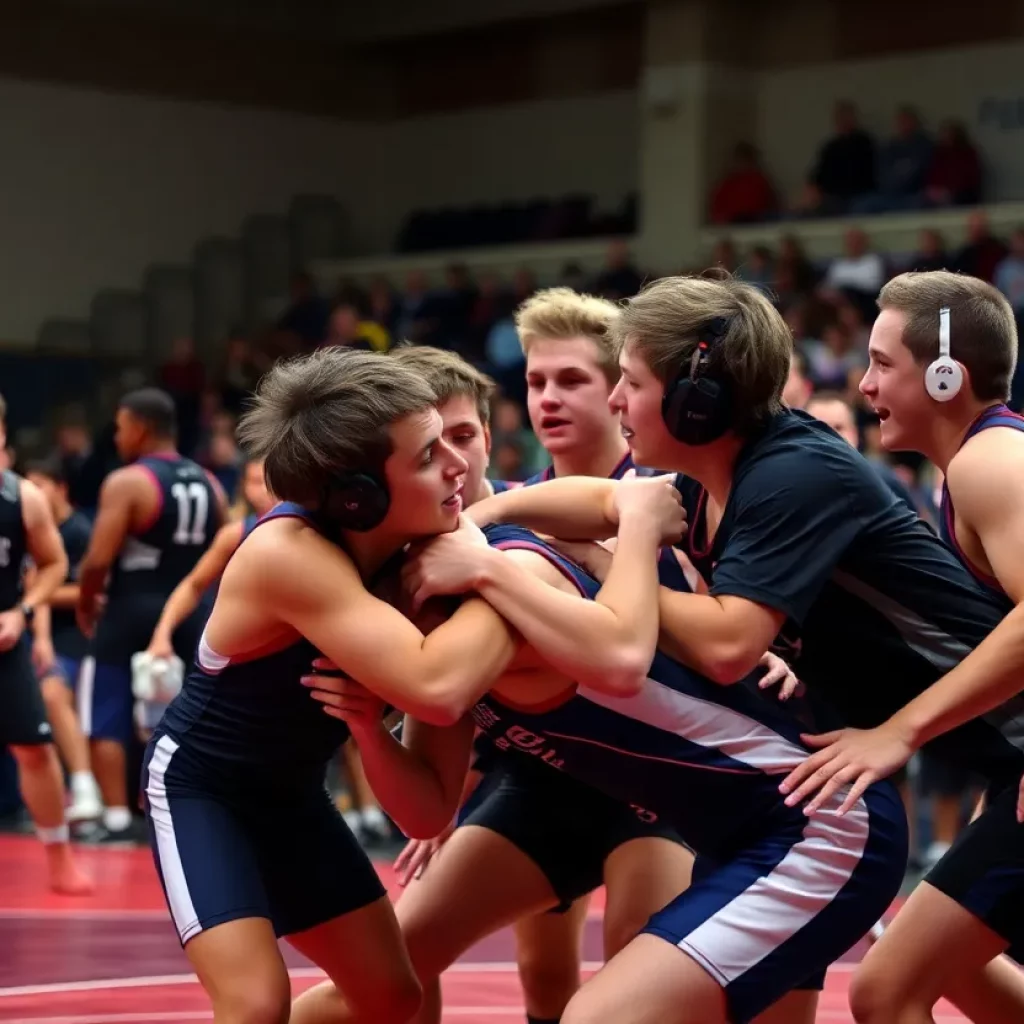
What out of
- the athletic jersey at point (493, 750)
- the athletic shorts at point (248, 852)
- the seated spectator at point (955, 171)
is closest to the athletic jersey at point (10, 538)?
the athletic jersey at point (493, 750)

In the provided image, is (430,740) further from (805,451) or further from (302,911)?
(805,451)

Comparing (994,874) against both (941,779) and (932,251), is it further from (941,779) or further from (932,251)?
(932,251)

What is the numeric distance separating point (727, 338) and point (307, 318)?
13634mm

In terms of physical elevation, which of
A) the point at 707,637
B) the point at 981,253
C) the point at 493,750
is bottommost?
the point at 493,750

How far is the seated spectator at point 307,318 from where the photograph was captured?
1645 cm

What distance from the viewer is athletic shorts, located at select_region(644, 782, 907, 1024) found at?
10.3 ft

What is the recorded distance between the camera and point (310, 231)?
62.8 ft

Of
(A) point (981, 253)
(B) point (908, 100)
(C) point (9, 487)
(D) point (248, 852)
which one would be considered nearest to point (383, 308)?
(B) point (908, 100)

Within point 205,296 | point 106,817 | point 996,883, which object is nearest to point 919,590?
point 996,883

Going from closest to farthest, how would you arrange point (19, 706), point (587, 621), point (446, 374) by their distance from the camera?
point (587, 621) < point (446, 374) < point (19, 706)

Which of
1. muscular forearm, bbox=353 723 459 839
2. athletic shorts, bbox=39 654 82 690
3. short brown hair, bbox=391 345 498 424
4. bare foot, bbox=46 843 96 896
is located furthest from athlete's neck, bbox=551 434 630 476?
athletic shorts, bbox=39 654 82 690

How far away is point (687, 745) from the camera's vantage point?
3248 mm

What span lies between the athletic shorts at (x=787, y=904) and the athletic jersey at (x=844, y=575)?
0.81ft

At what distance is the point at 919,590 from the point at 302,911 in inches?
49.2
